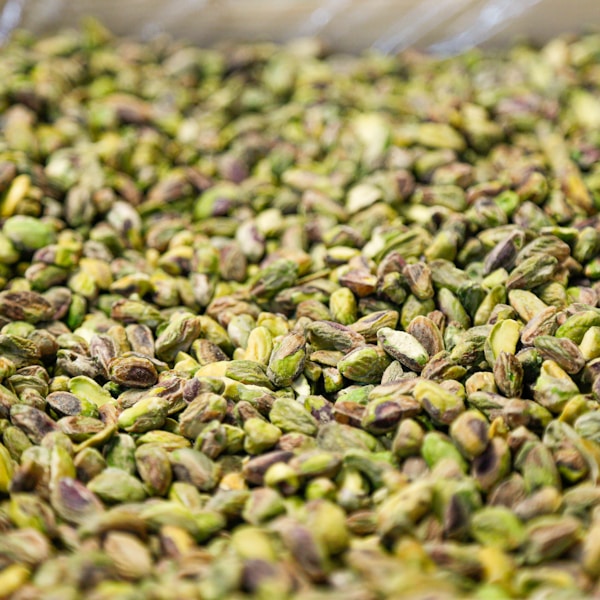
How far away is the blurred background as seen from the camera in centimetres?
291

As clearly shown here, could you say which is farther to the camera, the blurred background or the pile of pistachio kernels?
the blurred background

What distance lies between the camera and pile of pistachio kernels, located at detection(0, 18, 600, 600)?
3.82 ft

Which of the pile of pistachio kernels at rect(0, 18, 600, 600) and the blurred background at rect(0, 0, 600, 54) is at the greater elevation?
the blurred background at rect(0, 0, 600, 54)

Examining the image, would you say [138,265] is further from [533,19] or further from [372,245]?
[533,19]

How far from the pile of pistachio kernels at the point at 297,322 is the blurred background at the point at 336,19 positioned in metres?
0.17

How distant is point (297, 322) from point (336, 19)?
6.07 feet

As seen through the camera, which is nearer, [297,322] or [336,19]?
[297,322]

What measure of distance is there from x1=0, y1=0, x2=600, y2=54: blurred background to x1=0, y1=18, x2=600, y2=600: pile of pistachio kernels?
0.17m

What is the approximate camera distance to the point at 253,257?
204cm

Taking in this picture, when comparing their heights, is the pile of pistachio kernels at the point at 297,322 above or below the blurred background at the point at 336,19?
below

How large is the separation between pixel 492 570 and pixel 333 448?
404mm

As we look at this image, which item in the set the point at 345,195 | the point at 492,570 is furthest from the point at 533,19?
the point at 492,570

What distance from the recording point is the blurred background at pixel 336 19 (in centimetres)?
291

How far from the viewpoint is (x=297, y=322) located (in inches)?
70.2
